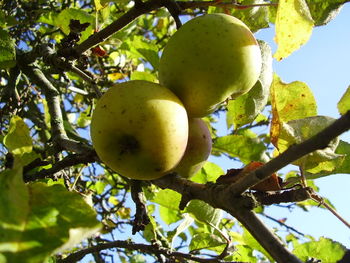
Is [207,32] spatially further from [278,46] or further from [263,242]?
[263,242]

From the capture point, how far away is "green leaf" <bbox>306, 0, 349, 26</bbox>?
1.47 m

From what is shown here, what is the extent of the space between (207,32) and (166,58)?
0.15 meters

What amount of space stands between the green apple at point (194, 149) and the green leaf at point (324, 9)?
0.61 meters

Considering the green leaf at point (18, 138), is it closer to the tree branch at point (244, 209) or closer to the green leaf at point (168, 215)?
the tree branch at point (244, 209)

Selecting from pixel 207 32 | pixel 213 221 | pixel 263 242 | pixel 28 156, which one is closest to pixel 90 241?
pixel 213 221

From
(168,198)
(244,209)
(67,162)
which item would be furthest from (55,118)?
(244,209)

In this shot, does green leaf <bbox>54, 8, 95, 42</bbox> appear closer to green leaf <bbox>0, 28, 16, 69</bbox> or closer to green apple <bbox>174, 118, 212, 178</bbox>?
green leaf <bbox>0, 28, 16, 69</bbox>

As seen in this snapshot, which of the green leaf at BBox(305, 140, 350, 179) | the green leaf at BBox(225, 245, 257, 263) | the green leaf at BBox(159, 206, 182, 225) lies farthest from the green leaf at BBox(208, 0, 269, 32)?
the green leaf at BBox(159, 206, 182, 225)

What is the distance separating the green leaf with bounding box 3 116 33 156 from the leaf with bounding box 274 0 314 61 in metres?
0.87

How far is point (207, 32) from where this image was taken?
3.97 feet

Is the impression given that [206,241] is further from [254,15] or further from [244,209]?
[244,209]

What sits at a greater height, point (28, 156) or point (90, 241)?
point (90, 241)

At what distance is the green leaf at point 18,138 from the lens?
1.32 m

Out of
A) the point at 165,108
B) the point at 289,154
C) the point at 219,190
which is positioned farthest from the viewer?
the point at 165,108
